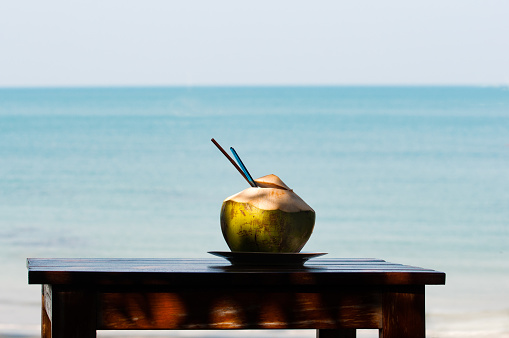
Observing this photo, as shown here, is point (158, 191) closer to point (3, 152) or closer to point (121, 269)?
point (3, 152)

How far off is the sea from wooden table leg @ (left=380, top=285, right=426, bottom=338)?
12.1 feet

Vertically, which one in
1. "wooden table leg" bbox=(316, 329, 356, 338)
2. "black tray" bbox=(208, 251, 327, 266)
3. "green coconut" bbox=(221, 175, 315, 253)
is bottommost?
"wooden table leg" bbox=(316, 329, 356, 338)

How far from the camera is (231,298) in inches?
72.6

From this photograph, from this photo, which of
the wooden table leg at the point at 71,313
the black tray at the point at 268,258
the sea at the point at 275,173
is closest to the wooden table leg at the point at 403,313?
the black tray at the point at 268,258

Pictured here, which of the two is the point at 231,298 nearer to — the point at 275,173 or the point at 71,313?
the point at 71,313

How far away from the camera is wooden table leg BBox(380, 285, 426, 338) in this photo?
189 cm

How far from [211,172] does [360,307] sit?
57.6 feet

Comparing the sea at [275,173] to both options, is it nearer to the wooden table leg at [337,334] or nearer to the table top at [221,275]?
the wooden table leg at [337,334]

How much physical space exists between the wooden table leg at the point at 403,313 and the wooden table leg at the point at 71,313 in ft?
1.99

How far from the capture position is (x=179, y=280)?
1814 millimetres

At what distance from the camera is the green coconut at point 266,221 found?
210cm

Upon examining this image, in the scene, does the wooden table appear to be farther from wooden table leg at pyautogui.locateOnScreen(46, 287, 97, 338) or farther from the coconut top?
the coconut top

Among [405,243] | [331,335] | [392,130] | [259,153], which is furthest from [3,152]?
[331,335]

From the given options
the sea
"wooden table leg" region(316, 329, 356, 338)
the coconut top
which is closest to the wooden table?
the coconut top
